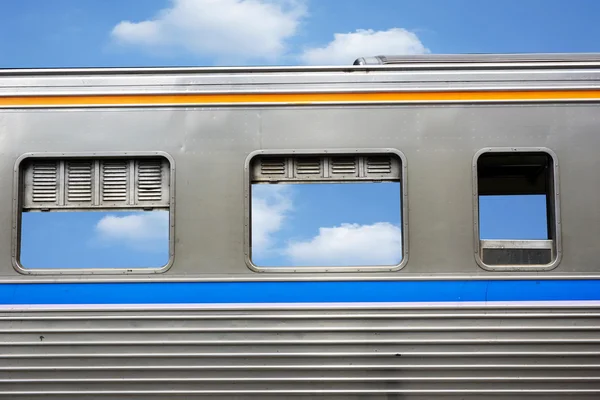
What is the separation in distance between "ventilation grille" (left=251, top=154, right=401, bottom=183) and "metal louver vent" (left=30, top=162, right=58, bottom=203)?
158 centimetres

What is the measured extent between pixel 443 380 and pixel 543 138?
2.03 metres

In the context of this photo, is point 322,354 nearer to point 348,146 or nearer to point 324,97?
point 348,146

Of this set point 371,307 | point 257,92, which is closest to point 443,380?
point 371,307

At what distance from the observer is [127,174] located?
16.9 ft

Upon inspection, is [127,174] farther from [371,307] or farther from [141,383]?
[371,307]

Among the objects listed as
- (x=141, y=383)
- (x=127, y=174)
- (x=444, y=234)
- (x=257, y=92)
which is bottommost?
→ (x=141, y=383)

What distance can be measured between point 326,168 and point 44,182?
2238 mm

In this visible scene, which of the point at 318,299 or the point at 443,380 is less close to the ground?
the point at 318,299

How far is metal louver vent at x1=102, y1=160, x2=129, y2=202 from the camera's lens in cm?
513

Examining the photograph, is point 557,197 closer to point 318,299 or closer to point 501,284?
point 501,284

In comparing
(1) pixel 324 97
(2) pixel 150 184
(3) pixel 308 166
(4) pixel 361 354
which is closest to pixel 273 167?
(3) pixel 308 166

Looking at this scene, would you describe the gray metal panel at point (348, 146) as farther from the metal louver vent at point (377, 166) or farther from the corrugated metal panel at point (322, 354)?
the corrugated metal panel at point (322, 354)

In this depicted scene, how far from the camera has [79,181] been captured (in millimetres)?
5160

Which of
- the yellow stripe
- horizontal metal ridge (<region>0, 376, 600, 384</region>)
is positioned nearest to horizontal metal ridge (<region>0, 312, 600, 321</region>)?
horizontal metal ridge (<region>0, 376, 600, 384</region>)
